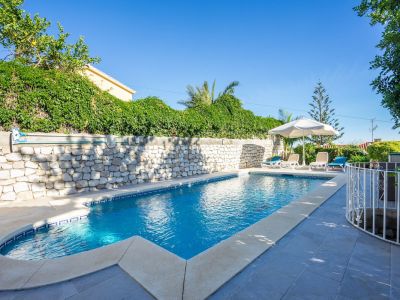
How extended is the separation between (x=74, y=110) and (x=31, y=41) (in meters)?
4.27

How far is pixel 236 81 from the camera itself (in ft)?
67.2

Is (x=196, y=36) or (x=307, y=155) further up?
(x=196, y=36)

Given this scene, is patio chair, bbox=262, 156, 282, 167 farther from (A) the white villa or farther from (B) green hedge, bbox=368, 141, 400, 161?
(A) the white villa

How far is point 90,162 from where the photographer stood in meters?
8.42

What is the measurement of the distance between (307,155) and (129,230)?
606 inches

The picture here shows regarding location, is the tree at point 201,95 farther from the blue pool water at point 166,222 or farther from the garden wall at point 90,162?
the blue pool water at point 166,222

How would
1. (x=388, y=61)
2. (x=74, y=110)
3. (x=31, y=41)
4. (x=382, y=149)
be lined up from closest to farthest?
(x=388, y=61) → (x=74, y=110) → (x=31, y=41) → (x=382, y=149)

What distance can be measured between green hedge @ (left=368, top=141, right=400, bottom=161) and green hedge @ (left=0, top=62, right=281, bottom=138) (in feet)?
31.5

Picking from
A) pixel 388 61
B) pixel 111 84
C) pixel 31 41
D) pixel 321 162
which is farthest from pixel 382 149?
pixel 111 84

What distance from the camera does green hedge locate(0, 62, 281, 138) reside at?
702 centimetres

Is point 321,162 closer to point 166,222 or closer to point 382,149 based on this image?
point 382,149

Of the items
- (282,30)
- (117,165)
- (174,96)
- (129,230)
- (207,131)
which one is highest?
(282,30)

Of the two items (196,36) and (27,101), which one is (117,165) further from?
(196,36)

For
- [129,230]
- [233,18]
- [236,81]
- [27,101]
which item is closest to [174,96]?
[236,81]
